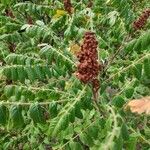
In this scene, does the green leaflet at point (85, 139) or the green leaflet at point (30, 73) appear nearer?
the green leaflet at point (85, 139)

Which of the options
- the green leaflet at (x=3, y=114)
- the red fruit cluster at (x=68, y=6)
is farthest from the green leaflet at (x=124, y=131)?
the red fruit cluster at (x=68, y=6)

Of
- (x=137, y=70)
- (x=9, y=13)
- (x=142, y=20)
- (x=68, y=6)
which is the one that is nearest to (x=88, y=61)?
(x=137, y=70)

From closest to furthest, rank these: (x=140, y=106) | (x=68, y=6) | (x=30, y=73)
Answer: (x=140, y=106) < (x=30, y=73) < (x=68, y=6)

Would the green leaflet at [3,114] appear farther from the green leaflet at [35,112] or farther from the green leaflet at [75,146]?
the green leaflet at [75,146]

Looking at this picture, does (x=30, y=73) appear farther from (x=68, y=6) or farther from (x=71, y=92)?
(x=68, y=6)

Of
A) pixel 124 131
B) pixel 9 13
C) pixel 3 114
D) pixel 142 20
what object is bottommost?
pixel 9 13

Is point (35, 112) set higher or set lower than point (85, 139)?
higher

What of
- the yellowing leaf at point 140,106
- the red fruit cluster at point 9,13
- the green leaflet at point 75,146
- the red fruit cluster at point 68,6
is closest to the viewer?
the yellowing leaf at point 140,106

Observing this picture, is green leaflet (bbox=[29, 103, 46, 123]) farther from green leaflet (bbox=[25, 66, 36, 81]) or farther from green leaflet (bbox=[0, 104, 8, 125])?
green leaflet (bbox=[25, 66, 36, 81])

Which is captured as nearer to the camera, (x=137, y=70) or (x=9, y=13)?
(x=137, y=70)

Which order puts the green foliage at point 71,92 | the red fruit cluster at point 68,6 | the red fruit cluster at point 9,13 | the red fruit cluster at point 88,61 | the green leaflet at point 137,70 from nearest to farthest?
1. the red fruit cluster at point 88,61
2. the green foliage at point 71,92
3. the green leaflet at point 137,70
4. the red fruit cluster at point 68,6
5. the red fruit cluster at point 9,13

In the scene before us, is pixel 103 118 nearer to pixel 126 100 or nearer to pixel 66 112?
pixel 66 112
